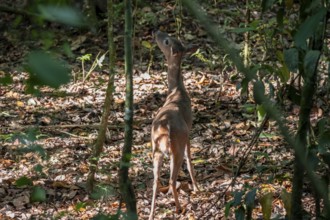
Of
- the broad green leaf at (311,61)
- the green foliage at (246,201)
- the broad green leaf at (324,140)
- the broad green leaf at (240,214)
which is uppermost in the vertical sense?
the broad green leaf at (311,61)

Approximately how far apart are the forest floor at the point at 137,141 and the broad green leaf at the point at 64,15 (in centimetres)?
367

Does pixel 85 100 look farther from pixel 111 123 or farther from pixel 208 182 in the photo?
pixel 208 182

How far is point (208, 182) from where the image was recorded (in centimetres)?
656

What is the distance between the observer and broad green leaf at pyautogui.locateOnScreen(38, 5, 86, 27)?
1097 mm

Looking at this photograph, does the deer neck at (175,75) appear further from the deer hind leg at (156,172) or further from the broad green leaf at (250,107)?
the deer hind leg at (156,172)

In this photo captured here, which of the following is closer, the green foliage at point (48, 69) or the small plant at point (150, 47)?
the green foliage at point (48, 69)

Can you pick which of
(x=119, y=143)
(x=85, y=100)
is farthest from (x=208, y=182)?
(x=85, y=100)

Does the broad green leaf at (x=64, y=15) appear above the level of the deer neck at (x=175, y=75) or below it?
below

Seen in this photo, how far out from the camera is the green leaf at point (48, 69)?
1.05m

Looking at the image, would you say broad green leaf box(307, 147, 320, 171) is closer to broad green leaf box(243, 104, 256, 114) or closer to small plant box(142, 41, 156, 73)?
broad green leaf box(243, 104, 256, 114)

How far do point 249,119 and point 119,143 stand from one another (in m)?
1.59

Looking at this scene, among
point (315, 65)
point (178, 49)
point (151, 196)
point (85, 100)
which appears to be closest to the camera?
point (315, 65)

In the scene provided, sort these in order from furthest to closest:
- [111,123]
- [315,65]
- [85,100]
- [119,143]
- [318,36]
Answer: [85,100] < [111,123] < [119,143] < [318,36] < [315,65]

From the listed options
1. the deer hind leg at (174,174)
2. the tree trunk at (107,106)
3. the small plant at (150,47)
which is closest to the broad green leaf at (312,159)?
the tree trunk at (107,106)
